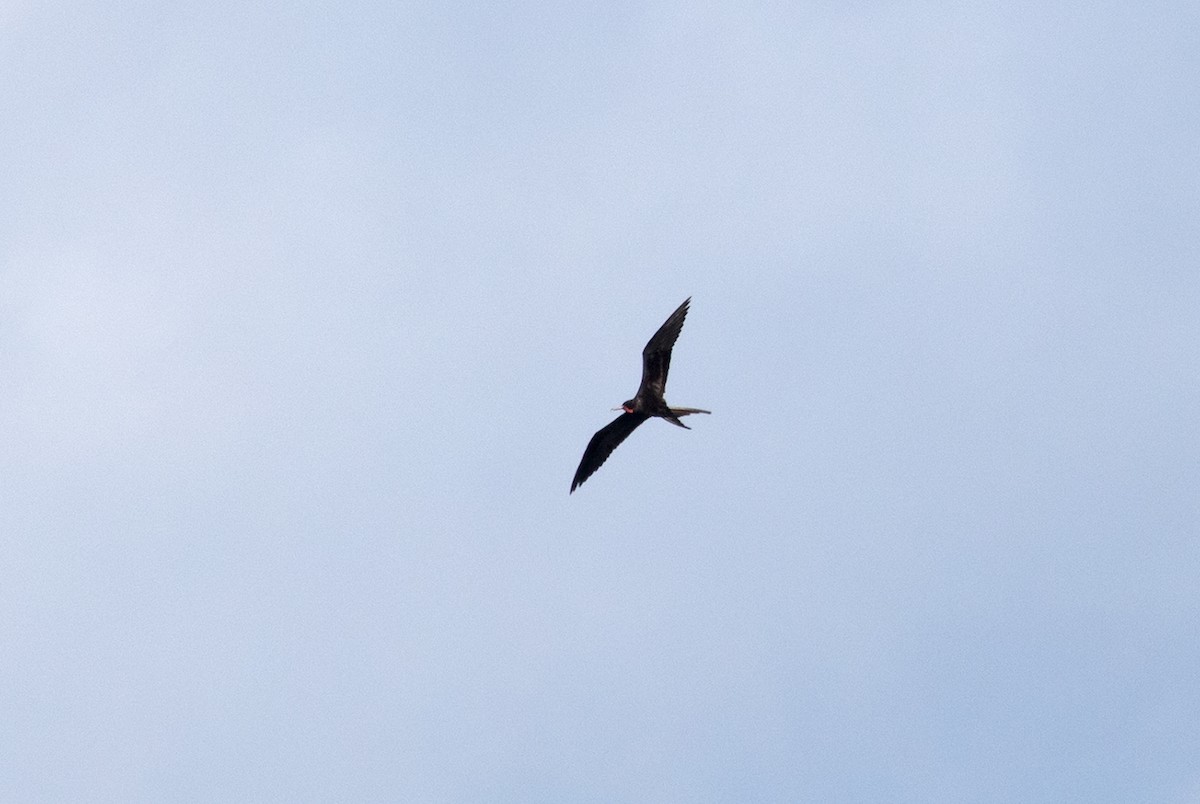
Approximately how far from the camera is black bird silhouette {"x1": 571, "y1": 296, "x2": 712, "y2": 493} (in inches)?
1999

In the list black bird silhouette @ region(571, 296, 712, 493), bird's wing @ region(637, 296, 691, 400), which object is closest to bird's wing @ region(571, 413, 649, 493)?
black bird silhouette @ region(571, 296, 712, 493)

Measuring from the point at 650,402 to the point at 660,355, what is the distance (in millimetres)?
1936

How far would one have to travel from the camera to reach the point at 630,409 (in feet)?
172

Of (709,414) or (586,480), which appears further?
(586,480)

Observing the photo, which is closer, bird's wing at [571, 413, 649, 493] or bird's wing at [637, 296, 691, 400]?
bird's wing at [637, 296, 691, 400]

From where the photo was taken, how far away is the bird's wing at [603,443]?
54062mm

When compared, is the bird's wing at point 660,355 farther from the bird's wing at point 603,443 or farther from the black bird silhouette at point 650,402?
the bird's wing at point 603,443

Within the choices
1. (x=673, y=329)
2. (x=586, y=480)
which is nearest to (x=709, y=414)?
(x=673, y=329)

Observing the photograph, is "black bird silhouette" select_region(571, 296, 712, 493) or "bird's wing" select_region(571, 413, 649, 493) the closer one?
"black bird silhouette" select_region(571, 296, 712, 493)

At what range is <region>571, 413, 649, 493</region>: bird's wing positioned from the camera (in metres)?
54.1

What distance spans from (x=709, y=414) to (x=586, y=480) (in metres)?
7.33

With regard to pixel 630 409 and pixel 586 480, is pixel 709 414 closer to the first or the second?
pixel 630 409

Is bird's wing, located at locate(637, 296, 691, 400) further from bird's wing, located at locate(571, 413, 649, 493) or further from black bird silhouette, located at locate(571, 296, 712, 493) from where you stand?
bird's wing, located at locate(571, 413, 649, 493)

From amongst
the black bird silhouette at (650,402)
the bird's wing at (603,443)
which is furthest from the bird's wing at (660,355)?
the bird's wing at (603,443)
